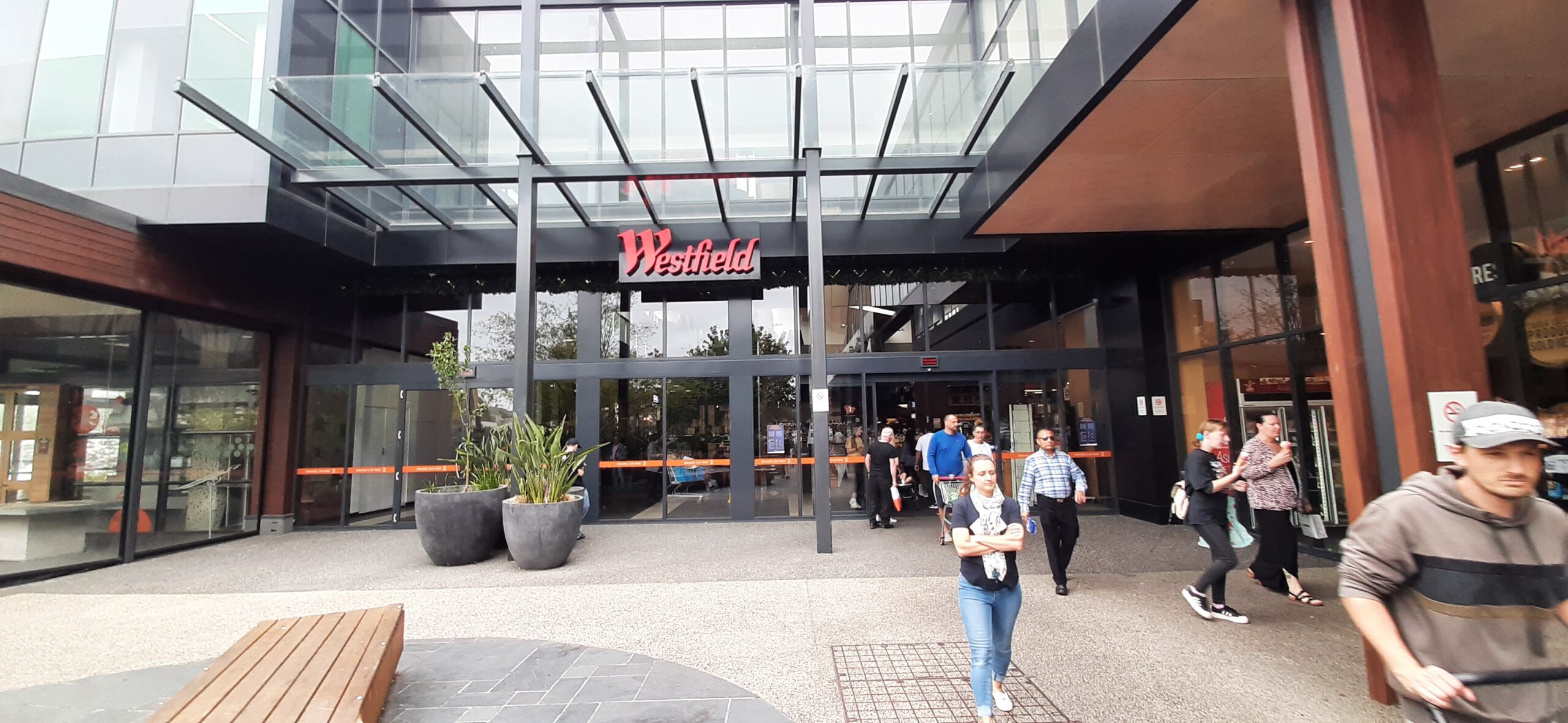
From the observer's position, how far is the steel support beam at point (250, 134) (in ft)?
20.6

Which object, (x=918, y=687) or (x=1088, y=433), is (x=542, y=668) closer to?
(x=918, y=687)

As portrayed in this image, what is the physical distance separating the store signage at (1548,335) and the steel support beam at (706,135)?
7.88 metres

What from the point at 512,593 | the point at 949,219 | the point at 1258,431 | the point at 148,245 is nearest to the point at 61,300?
the point at 148,245

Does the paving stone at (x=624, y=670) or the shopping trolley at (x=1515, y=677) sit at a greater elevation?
the shopping trolley at (x=1515, y=677)

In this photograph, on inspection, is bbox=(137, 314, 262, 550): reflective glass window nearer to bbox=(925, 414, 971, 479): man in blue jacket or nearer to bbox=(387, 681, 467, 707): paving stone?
bbox=(387, 681, 467, 707): paving stone

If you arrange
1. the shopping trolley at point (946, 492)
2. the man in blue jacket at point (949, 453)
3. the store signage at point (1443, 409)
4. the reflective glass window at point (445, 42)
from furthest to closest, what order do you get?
the reflective glass window at point (445, 42) → the man in blue jacket at point (949, 453) → the shopping trolley at point (946, 492) → the store signage at point (1443, 409)

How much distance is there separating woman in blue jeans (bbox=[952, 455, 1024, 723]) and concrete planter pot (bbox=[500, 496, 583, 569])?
484 cm

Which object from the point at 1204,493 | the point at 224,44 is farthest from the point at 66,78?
the point at 1204,493

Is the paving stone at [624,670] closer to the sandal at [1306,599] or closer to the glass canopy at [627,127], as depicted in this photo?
the sandal at [1306,599]

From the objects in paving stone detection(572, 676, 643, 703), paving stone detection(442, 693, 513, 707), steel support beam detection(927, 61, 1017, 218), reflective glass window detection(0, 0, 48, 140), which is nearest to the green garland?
steel support beam detection(927, 61, 1017, 218)

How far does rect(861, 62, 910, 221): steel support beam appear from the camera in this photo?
6.55m

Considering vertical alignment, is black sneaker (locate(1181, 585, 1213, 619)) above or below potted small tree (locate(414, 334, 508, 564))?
below

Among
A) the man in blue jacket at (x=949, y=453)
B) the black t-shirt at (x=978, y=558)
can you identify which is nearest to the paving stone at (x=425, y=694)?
the black t-shirt at (x=978, y=558)

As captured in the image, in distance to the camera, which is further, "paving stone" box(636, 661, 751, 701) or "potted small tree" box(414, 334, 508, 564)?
"potted small tree" box(414, 334, 508, 564)
